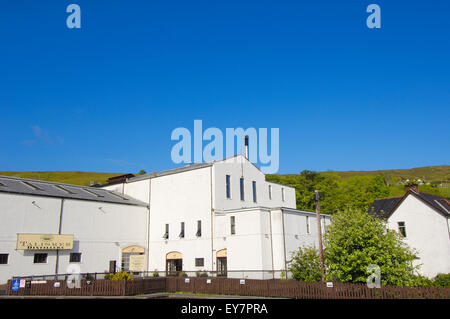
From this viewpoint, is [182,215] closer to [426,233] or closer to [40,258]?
[40,258]

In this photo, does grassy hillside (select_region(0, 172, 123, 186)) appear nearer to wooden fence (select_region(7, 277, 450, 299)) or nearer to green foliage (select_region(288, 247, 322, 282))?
Result: wooden fence (select_region(7, 277, 450, 299))

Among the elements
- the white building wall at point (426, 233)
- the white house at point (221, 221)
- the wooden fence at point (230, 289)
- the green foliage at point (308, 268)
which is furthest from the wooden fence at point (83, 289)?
the white building wall at point (426, 233)

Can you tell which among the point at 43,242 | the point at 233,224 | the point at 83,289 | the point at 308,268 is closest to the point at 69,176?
the point at 43,242

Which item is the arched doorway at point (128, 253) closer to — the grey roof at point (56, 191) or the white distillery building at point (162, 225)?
the white distillery building at point (162, 225)

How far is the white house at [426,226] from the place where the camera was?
36.9 metres

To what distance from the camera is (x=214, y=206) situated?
4016cm

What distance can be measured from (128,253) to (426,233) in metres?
33.6

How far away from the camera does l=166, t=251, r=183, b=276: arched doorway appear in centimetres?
4131

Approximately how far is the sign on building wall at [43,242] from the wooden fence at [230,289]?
7.65 meters

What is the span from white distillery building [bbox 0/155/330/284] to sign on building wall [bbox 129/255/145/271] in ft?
0.37

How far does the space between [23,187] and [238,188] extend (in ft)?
76.8
